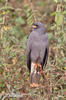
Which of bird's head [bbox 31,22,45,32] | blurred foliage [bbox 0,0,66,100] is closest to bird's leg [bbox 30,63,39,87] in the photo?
blurred foliage [bbox 0,0,66,100]

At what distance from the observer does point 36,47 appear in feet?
19.4

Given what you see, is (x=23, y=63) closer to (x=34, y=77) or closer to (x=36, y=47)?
(x=36, y=47)

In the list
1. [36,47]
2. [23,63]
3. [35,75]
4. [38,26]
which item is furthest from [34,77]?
[38,26]

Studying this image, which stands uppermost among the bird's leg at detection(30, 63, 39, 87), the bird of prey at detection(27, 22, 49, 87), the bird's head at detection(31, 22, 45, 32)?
the bird's head at detection(31, 22, 45, 32)

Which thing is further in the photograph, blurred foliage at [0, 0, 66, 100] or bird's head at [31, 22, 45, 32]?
bird's head at [31, 22, 45, 32]

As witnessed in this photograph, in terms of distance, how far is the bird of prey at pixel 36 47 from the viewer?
5793 millimetres

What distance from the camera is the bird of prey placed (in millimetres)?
5793

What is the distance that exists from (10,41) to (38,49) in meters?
0.72

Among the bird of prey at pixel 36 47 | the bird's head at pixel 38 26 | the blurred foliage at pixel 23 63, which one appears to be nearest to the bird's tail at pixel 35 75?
the bird of prey at pixel 36 47

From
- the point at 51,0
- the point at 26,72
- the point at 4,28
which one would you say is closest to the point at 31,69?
the point at 26,72

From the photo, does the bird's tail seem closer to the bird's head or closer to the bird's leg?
the bird's leg

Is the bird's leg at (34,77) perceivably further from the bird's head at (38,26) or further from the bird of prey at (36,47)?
the bird's head at (38,26)

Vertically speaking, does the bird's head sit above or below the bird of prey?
above

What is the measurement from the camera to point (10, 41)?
20.3ft
